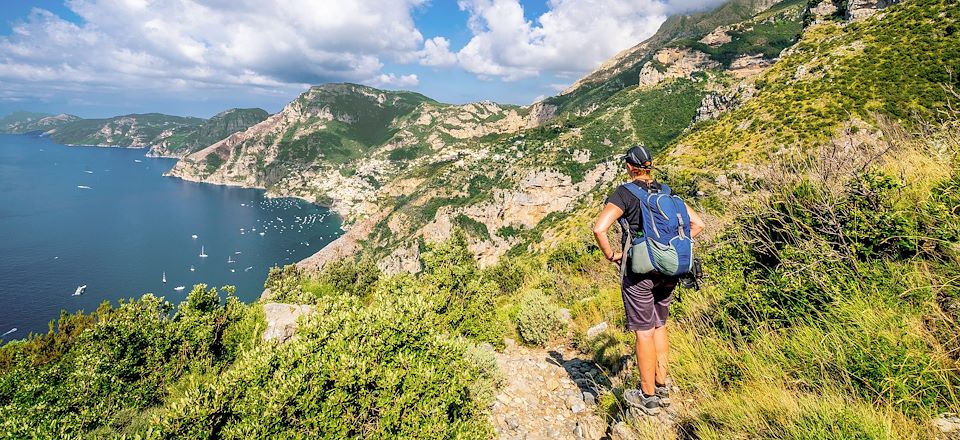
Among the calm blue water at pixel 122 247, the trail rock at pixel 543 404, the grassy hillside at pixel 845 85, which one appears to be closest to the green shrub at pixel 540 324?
the trail rock at pixel 543 404

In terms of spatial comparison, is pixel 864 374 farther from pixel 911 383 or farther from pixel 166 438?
pixel 166 438

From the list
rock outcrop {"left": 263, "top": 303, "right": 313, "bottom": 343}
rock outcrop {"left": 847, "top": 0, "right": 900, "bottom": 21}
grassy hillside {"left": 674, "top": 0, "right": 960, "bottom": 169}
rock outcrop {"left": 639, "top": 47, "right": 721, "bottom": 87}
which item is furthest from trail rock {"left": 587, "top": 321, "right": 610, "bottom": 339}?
rock outcrop {"left": 639, "top": 47, "right": 721, "bottom": 87}

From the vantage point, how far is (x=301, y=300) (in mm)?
A: 26938

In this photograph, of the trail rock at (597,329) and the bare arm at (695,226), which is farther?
the trail rock at (597,329)

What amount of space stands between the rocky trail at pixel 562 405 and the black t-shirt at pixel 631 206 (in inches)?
78.5

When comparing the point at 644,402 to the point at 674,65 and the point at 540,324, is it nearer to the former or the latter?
the point at 540,324

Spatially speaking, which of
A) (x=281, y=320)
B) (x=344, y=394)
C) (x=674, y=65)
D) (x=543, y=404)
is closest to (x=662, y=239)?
(x=543, y=404)

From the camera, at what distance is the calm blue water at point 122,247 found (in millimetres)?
91938

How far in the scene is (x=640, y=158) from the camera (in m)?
4.56

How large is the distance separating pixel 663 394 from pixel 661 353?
1.41ft

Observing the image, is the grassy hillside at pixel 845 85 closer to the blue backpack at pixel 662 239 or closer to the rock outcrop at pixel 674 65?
the blue backpack at pixel 662 239

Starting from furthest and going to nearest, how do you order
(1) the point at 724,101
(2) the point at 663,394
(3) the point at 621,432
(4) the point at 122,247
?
→ 1. (4) the point at 122,247
2. (1) the point at 724,101
3. (2) the point at 663,394
4. (3) the point at 621,432

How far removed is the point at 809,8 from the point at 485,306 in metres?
82.7

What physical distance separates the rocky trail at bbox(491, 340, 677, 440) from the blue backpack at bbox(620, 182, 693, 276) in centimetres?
152
